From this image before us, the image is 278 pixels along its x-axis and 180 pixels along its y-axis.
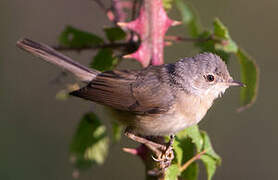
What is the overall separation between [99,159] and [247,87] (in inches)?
51.3

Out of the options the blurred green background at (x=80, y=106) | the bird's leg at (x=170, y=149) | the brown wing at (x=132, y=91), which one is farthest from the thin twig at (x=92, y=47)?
the blurred green background at (x=80, y=106)

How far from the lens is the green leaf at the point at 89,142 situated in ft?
10.7

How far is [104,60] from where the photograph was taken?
10.2 feet

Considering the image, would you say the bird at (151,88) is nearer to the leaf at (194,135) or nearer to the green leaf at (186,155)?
the leaf at (194,135)

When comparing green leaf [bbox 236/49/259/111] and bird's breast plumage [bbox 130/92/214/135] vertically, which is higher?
green leaf [bbox 236/49/259/111]

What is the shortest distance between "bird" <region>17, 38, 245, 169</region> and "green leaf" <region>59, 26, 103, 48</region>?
0.22 meters

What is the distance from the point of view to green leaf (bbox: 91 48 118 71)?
307 centimetres

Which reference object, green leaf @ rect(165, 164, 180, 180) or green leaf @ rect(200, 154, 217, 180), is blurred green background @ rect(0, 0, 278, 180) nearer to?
green leaf @ rect(200, 154, 217, 180)

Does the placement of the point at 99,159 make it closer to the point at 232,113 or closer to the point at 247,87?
the point at 247,87

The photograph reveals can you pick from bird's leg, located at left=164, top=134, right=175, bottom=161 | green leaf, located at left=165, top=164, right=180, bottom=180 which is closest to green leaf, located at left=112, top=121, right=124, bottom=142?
bird's leg, located at left=164, top=134, right=175, bottom=161

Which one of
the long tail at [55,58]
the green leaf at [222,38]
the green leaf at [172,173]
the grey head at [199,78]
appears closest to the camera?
the green leaf at [172,173]

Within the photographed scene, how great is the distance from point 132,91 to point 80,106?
3155mm

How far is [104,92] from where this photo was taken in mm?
3729

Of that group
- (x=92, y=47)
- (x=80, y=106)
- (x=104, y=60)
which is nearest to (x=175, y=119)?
(x=104, y=60)
